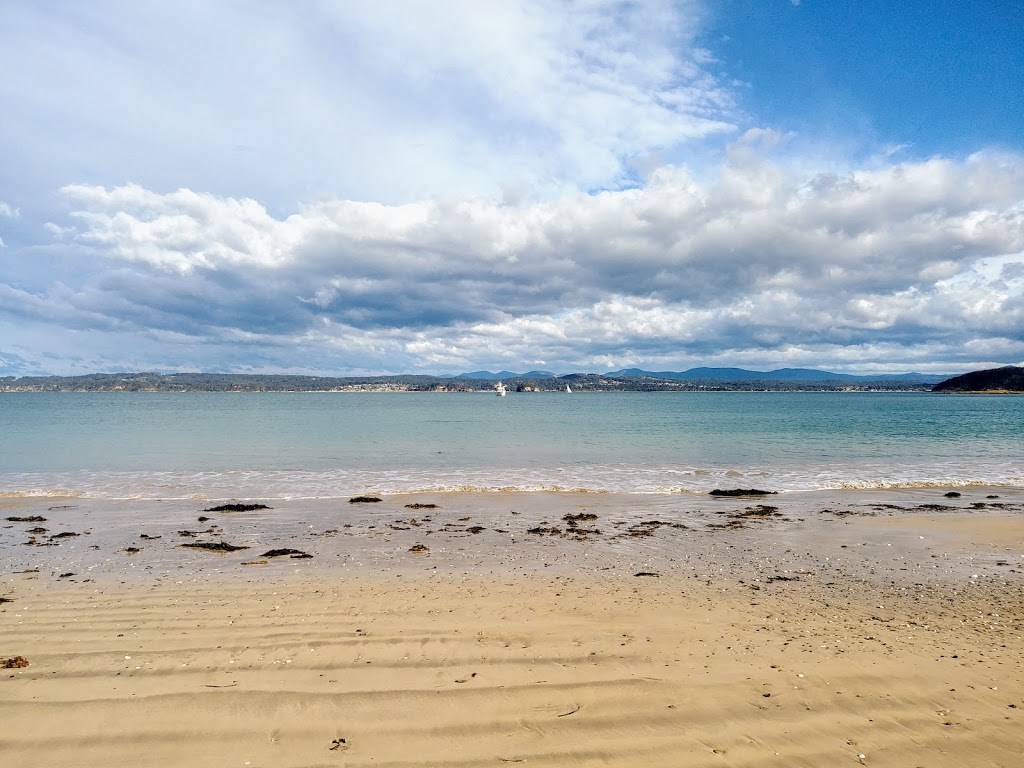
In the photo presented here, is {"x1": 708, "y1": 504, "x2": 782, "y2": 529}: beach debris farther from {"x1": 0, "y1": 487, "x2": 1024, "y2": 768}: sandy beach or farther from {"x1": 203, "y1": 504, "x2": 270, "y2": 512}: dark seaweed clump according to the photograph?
{"x1": 203, "y1": 504, "x2": 270, "y2": 512}: dark seaweed clump

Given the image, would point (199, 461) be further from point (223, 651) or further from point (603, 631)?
point (603, 631)

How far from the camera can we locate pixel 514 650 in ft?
24.9

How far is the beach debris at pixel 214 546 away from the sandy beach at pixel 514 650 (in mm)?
467

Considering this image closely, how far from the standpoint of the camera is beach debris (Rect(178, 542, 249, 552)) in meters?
13.7

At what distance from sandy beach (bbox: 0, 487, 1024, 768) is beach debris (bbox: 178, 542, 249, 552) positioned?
1.53ft

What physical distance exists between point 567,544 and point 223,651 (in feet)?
27.6

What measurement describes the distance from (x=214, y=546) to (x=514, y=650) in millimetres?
9565

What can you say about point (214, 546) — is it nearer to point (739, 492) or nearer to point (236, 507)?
point (236, 507)

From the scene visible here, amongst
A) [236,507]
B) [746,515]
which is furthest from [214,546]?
[746,515]

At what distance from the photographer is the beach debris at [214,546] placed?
1371 cm

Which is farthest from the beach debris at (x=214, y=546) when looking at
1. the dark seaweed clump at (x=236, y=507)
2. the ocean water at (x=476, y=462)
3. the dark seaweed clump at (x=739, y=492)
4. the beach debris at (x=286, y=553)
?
the dark seaweed clump at (x=739, y=492)

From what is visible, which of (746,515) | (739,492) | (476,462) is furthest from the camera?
(476,462)

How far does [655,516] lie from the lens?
18.0 m

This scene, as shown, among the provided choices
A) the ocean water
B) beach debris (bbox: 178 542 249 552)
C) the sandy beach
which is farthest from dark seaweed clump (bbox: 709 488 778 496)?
beach debris (bbox: 178 542 249 552)
